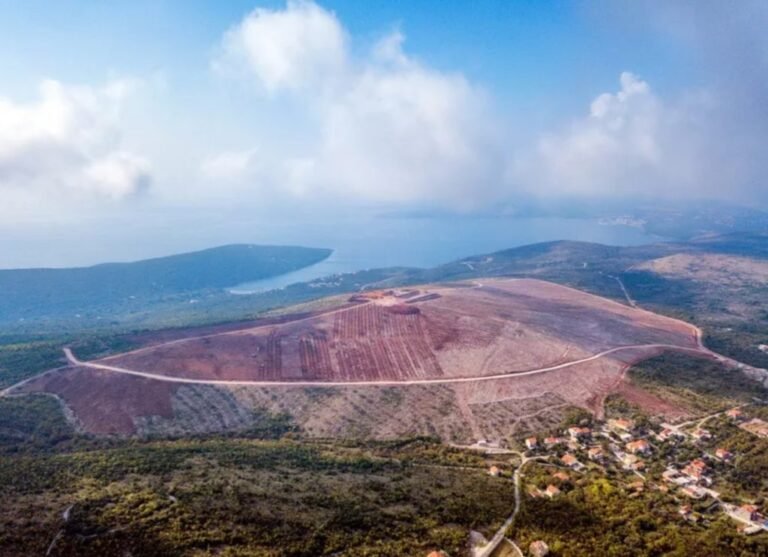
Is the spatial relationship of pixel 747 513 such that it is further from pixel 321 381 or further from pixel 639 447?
pixel 321 381

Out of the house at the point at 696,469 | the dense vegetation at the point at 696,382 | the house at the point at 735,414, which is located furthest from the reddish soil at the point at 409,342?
the house at the point at 696,469

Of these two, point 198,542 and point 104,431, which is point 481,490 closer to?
point 198,542

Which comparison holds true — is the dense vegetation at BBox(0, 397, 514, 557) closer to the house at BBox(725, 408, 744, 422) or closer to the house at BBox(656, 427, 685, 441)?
the house at BBox(656, 427, 685, 441)

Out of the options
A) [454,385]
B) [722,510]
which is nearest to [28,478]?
[454,385]

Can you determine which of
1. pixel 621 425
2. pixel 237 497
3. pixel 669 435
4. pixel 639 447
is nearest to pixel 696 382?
pixel 669 435

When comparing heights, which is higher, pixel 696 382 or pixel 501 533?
pixel 501 533

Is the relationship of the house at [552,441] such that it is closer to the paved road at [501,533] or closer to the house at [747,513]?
the paved road at [501,533]

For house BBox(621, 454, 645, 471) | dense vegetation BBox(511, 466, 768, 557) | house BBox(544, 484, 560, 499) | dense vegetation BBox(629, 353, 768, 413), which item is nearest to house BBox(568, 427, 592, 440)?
house BBox(621, 454, 645, 471)
